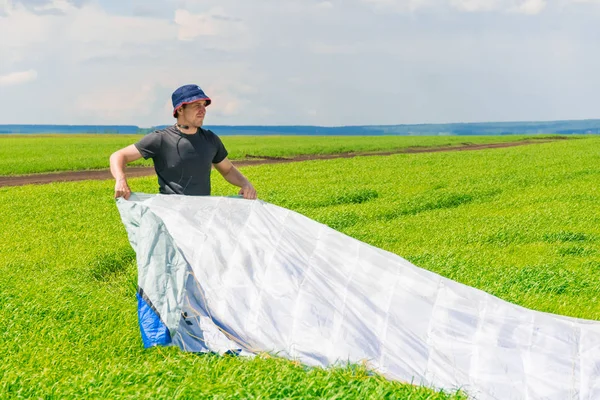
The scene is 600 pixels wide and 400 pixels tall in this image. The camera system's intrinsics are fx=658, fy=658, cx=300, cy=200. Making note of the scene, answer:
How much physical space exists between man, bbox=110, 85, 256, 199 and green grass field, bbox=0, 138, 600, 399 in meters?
1.58

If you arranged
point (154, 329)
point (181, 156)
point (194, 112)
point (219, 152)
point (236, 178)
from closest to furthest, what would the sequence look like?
point (154, 329)
point (194, 112)
point (181, 156)
point (219, 152)
point (236, 178)

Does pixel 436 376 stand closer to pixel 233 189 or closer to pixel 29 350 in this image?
pixel 29 350

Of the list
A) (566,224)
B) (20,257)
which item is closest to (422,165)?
(566,224)

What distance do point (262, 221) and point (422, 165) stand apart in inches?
1010

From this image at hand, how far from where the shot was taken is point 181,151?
259 inches

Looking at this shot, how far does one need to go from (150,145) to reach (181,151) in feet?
1.01

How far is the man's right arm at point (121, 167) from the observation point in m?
6.30

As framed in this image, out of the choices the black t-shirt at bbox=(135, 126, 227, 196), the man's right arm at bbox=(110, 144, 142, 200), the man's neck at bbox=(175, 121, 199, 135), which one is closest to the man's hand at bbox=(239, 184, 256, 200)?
the black t-shirt at bbox=(135, 126, 227, 196)

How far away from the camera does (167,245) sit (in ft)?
19.3

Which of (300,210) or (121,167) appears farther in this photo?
(300,210)

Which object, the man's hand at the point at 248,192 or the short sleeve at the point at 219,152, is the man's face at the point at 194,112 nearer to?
the short sleeve at the point at 219,152

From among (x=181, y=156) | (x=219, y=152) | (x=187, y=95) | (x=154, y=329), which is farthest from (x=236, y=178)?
(x=154, y=329)

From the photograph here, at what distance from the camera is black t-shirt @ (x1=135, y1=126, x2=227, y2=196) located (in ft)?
21.5

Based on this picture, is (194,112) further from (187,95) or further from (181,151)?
(181,151)
